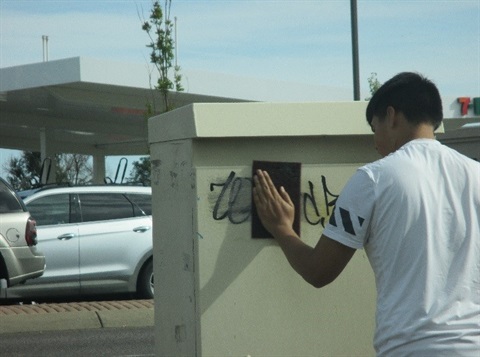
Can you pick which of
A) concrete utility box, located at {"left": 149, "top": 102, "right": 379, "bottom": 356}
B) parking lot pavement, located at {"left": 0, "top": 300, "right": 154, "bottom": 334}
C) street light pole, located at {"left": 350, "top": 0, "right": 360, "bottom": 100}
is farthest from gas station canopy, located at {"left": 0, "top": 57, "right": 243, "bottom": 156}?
concrete utility box, located at {"left": 149, "top": 102, "right": 379, "bottom": 356}

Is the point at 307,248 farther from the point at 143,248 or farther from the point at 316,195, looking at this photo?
the point at 143,248

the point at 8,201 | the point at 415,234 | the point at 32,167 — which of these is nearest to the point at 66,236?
the point at 8,201

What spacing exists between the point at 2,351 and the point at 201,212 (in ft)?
25.8

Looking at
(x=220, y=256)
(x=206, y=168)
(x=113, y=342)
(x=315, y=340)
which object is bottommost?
(x=113, y=342)

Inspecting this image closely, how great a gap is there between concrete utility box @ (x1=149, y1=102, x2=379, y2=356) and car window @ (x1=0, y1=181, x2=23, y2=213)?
401 inches

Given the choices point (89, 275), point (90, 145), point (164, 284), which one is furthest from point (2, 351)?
point (90, 145)

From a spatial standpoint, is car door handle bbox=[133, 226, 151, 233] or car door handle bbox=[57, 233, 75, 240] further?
car door handle bbox=[133, 226, 151, 233]

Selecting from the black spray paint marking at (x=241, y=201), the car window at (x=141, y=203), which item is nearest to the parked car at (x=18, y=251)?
the car window at (x=141, y=203)

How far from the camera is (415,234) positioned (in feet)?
9.38

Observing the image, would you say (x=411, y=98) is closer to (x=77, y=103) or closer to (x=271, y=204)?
(x=271, y=204)

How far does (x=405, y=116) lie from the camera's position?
3035mm

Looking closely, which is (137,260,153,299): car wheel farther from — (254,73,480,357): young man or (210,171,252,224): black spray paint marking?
(254,73,480,357): young man

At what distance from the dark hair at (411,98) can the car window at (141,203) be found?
1234 centimetres

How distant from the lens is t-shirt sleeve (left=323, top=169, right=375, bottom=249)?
2.91 metres
